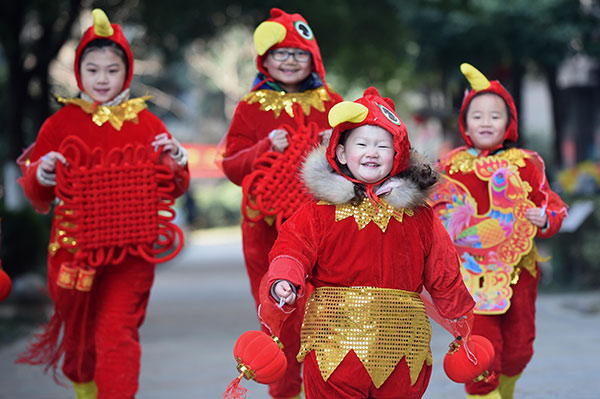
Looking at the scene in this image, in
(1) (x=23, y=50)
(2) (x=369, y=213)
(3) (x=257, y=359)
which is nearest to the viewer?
(3) (x=257, y=359)

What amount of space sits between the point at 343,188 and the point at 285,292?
0.51 m

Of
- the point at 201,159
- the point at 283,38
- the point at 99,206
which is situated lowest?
the point at 201,159

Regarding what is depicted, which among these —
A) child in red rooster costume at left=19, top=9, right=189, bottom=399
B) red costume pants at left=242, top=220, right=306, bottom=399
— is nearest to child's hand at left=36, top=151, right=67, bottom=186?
child in red rooster costume at left=19, top=9, right=189, bottom=399

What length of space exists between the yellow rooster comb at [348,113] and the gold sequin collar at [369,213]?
0.33 m

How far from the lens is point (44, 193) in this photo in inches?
199

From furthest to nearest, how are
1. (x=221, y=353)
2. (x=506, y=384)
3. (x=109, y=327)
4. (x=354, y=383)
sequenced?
(x=221, y=353) < (x=506, y=384) < (x=109, y=327) < (x=354, y=383)

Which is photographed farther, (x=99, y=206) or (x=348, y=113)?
(x=99, y=206)

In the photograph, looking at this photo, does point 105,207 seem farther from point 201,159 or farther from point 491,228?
point 201,159

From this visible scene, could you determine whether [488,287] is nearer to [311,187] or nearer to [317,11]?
[311,187]

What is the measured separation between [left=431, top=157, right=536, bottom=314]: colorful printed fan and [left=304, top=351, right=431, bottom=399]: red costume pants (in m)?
1.38

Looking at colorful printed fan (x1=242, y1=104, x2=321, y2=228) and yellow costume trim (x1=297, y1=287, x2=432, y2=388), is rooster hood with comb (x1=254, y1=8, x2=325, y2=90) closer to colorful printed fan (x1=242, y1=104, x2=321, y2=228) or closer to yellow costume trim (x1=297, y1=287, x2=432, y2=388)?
colorful printed fan (x1=242, y1=104, x2=321, y2=228)

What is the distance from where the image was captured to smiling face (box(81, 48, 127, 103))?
5.08 metres

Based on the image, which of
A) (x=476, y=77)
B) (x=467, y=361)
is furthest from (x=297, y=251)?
(x=476, y=77)

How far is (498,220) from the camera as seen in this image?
199 inches
